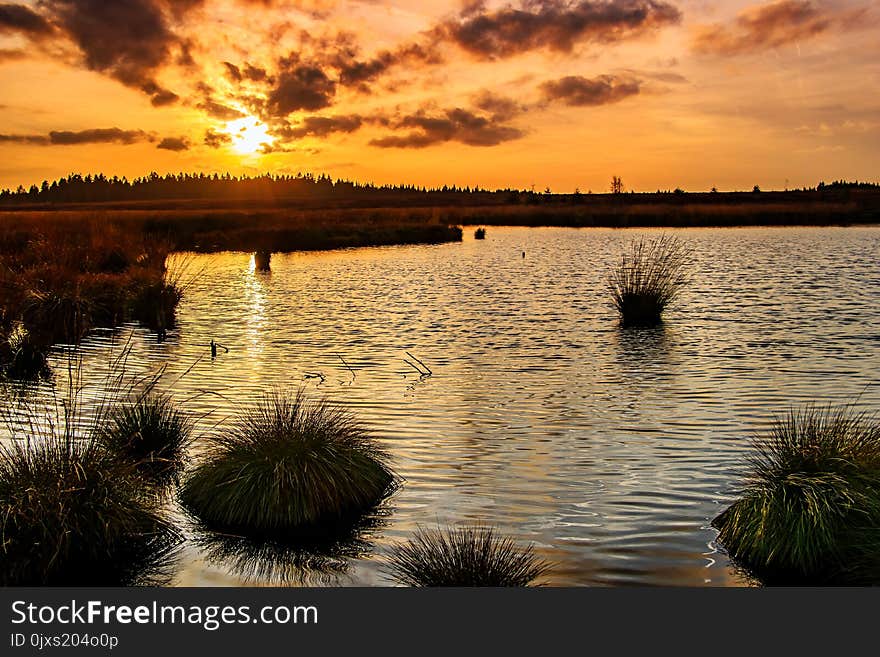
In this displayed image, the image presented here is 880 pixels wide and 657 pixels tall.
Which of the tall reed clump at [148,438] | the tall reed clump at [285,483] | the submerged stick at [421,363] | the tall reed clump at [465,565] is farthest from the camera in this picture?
the submerged stick at [421,363]

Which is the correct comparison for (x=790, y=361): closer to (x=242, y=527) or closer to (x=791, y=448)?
(x=791, y=448)

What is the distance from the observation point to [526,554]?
26.7 feet

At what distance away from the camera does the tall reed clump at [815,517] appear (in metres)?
7.60

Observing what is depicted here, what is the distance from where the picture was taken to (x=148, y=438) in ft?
37.0

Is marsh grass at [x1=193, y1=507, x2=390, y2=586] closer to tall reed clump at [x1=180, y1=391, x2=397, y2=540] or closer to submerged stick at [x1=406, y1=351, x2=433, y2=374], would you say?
tall reed clump at [x1=180, y1=391, x2=397, y2=540]

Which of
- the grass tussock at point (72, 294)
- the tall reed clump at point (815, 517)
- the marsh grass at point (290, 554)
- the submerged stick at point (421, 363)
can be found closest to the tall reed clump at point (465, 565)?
the marsh grass at point (290, 554)

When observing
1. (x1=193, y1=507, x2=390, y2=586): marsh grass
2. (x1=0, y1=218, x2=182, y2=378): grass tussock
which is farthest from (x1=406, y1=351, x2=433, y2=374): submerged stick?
(x1=193, y1=507, x2=390, y2=586): marsh grass

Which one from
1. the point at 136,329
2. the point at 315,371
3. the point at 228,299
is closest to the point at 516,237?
the point at 228,299

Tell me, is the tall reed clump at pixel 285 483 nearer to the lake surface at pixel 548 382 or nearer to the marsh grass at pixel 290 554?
the marsh grass at pixel 290 554

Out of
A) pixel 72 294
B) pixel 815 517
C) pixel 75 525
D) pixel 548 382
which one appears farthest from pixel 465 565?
pixel 72 294

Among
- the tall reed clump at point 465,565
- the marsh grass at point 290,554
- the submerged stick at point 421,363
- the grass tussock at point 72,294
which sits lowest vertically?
the marsh grass at point 290,554

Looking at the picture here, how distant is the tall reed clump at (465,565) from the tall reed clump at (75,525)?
7.77ft

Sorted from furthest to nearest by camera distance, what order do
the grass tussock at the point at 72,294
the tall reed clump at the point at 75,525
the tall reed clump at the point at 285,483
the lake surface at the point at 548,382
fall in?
the grass tussock at the point at 72,294
the tall reed clump at the point at 285,483
the lake surface at the point at 548,382
the tall reed clump at the point at 75,525

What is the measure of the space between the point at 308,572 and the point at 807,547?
4707 mm
